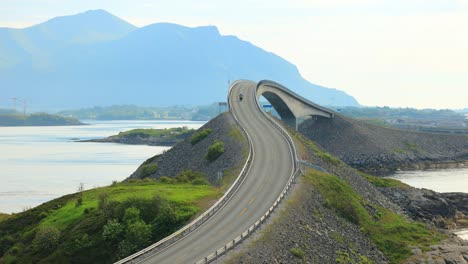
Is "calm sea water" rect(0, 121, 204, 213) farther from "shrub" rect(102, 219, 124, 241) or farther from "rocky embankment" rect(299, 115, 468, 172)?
"rocky embankment" rect(299, 115, 468, 172)

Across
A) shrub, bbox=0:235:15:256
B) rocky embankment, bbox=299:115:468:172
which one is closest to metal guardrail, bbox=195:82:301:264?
shrub, bbox=0:235:15:256

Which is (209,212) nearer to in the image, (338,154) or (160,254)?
(160,254)

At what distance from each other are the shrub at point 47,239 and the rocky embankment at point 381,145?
101866mm

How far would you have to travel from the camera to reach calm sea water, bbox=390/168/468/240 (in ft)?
360

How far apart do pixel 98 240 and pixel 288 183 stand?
74.4 ft

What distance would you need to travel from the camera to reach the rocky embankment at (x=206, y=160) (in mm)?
76500

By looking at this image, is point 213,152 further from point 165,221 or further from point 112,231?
point 112,231

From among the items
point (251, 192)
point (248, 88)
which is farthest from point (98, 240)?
point (248, 88)

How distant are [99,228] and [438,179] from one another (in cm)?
9249

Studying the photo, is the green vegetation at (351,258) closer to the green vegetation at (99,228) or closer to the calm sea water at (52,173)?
the green vegetation at (99,228)

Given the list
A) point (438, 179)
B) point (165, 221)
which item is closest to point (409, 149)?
point (438, 179)

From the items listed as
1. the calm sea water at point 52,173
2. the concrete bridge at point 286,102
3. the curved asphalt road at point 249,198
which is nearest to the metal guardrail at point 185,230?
the curved asphalt road at point 249,198

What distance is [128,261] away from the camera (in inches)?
1526

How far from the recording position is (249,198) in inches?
2242
